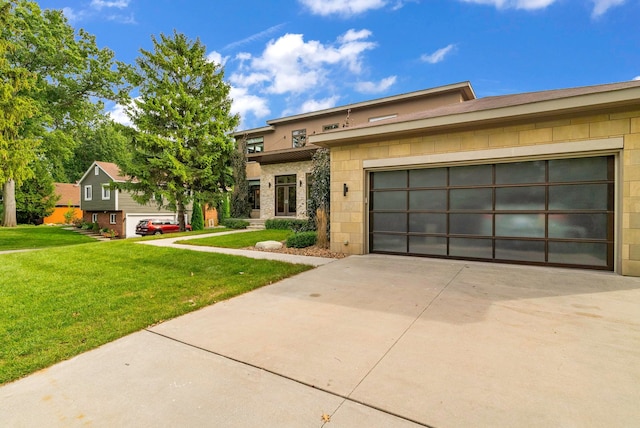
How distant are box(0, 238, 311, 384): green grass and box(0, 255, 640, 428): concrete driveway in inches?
14.7

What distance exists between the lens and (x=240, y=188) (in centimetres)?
1962

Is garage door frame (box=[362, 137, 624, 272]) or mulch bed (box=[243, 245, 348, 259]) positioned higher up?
garage door frame (box=[362, 137, 624, 272])

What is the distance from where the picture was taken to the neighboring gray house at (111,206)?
25328mm

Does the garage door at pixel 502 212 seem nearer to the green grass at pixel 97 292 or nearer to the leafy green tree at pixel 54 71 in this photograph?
the green grass at pixel 97 292

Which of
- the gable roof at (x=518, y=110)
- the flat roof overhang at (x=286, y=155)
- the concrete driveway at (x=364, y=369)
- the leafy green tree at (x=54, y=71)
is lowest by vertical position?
the concrete driveway at (x=364, y=369)

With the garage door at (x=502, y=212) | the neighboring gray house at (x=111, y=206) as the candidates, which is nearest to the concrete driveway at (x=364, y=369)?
the garage door at (x=502, y=212)

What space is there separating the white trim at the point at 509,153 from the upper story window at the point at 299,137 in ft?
39.5

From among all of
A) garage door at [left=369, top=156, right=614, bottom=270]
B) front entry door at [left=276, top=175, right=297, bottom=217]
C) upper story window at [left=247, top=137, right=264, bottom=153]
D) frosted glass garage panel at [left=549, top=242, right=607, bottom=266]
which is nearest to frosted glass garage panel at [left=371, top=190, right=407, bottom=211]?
garage door at [left=369, top=156, right=614, bottom=270]

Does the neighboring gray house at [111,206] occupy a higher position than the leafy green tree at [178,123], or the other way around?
the leafy green tree at [178,123]

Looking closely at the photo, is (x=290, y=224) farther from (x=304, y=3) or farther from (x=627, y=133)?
(x=627, y=133)

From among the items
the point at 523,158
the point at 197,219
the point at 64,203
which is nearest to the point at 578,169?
the point at 523,158

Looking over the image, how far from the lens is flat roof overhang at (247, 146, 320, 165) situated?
16.2m

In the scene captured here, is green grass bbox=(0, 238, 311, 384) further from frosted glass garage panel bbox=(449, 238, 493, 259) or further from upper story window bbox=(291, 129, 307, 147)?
upper story window bbox=(291, 129, 307, 147)

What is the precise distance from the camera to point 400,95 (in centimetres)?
1650
